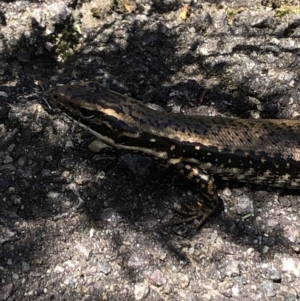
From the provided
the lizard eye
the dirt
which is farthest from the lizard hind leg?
the lizard eye

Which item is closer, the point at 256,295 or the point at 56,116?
the point at 256,295

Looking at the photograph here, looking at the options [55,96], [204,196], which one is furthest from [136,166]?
[55,96]

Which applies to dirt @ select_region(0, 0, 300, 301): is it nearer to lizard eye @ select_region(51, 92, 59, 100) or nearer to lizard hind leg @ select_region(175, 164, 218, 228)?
lizard hind leg @ select_region(175, 164, 218, 228)

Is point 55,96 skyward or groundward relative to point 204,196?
skyward

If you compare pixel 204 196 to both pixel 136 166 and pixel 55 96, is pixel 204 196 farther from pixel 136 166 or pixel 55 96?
pixel 55 96

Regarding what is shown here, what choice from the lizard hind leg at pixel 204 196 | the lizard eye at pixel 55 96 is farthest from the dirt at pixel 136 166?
the lizard eye at pixel 55 96

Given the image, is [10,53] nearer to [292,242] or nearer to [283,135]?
[283,135]

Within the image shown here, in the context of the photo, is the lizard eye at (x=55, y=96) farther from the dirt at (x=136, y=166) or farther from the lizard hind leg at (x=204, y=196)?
the lizard hind leg at (x=204, y=196)

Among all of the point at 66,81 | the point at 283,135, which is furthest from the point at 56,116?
the point at 283,135
